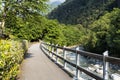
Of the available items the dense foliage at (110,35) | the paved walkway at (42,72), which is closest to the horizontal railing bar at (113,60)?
the paved walkway at (42,72)

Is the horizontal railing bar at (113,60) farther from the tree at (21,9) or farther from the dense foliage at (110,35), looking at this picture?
the dense foliage at (110,35)

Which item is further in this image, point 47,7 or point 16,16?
point 16,16

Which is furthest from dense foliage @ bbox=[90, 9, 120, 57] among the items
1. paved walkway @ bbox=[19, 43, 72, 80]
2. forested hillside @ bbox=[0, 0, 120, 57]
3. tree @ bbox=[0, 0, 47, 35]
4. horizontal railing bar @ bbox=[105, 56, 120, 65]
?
horizontal railing bar @ bbox=[105, 56, 120, 65]

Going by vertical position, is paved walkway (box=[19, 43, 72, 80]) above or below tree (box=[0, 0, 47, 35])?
below

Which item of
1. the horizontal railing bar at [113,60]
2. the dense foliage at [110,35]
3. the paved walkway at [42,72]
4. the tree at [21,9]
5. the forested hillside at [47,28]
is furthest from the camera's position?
the dense foliage at [110,35]

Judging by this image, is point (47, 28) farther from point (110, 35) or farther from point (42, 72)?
point (42, 72)

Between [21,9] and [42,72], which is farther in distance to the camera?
[21,9]

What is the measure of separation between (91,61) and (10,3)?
17.1 metres

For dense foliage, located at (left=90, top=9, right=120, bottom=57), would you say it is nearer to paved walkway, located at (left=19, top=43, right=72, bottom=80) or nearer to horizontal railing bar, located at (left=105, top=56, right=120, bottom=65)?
paved walkway, located at (left=19, top=43, right=72, bottom=80)

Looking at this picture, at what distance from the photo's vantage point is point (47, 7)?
25.6 metres

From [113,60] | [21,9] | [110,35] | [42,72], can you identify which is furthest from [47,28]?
[113,60]

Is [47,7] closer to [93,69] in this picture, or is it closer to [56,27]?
[93,69]

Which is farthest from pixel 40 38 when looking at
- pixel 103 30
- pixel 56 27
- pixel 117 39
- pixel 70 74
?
pixel 70 74

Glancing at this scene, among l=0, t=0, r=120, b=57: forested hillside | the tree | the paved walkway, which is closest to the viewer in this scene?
the paved walkway
